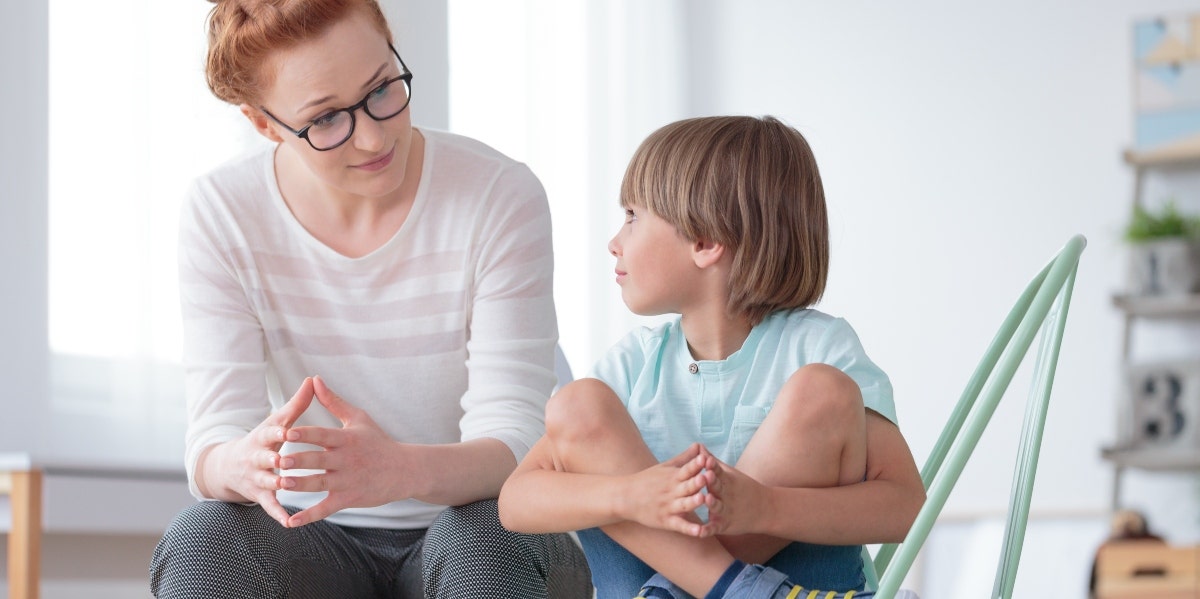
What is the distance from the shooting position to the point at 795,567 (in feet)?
3.33

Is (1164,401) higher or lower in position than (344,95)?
lower

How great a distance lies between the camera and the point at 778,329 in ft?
3.77

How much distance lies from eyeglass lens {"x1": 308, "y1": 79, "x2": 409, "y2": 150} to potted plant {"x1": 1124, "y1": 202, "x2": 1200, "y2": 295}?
9.89ft

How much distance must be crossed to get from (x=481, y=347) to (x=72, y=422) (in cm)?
107

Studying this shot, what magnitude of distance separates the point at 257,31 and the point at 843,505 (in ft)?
2.55

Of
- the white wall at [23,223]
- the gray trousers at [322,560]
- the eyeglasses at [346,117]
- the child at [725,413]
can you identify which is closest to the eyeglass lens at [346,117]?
the eyeglasses at [346,117]

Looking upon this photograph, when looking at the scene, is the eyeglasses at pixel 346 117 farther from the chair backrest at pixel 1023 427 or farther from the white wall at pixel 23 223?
the white wall at pixel 23 223

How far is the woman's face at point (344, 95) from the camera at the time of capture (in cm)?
128

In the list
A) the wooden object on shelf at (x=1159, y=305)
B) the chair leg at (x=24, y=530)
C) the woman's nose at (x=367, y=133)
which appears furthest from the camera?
the wooden object on shelf at (x=1159, y=305)

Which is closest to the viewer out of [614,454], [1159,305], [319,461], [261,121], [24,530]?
[614,454]

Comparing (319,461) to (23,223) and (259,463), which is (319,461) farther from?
(23,223)

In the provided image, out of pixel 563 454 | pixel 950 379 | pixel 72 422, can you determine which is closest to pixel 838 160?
pixel 950 379

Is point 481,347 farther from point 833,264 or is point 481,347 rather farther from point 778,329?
point 833,264

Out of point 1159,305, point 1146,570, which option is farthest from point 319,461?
point 1159,305
